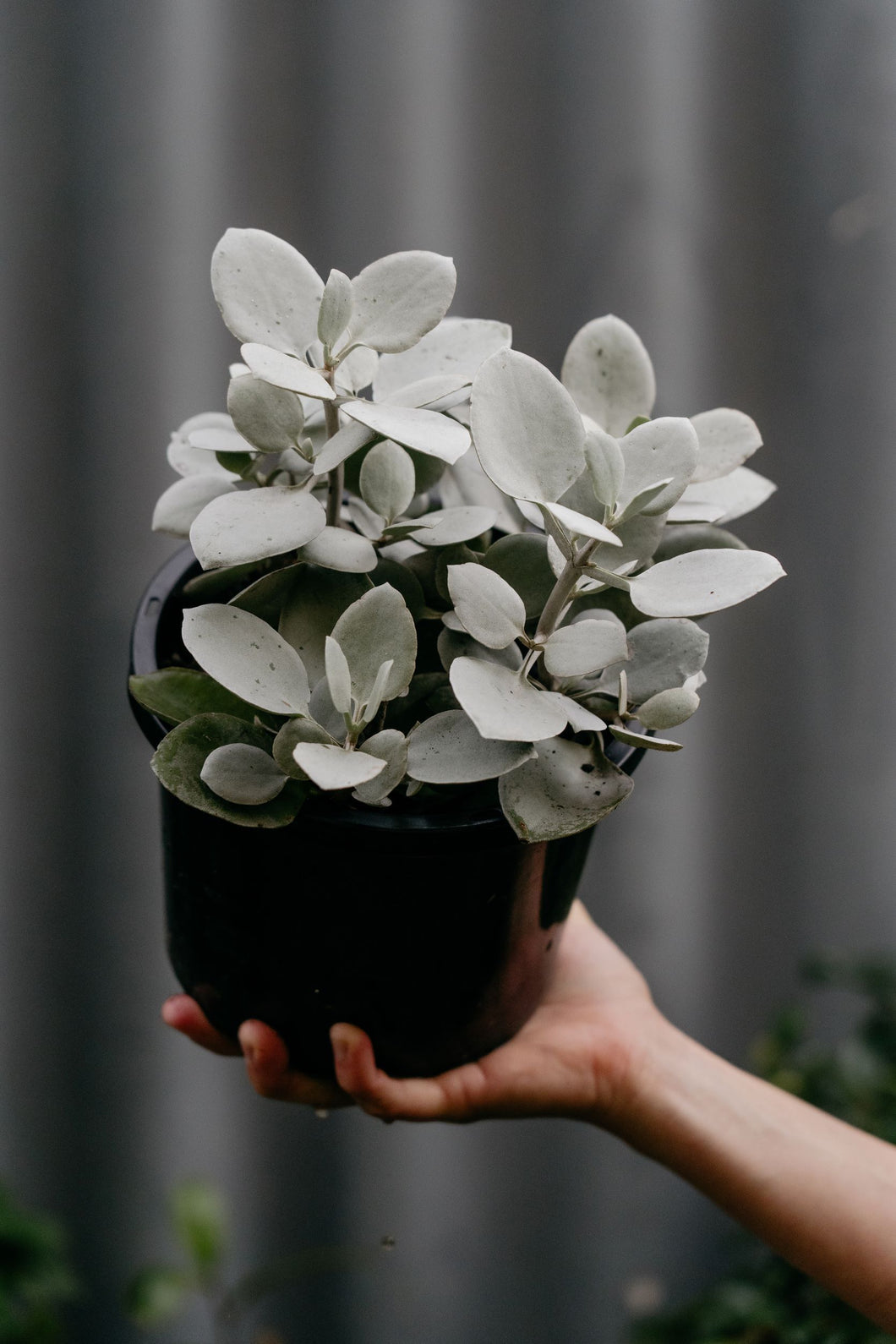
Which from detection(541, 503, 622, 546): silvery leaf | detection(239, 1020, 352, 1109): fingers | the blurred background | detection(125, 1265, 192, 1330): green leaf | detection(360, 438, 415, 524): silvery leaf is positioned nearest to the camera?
detection(541, 503, 622, 546): silvery leaf

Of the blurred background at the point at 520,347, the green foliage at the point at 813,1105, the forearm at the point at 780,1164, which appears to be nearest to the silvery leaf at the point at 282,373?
the forearm at the point at 780,1164

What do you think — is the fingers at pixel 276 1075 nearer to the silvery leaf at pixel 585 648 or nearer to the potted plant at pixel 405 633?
the potted plant at pixel 405 633

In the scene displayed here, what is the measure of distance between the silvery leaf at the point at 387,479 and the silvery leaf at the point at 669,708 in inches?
5.8

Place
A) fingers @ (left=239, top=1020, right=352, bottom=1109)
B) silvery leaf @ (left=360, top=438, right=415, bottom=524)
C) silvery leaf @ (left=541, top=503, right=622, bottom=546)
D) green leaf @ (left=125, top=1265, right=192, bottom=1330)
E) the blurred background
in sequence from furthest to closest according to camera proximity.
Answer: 1. green leaf @ (left=125, top=1265, right=192, bottom=1330)
2. the blurred background
3. fingers @ (left=239, top=1020, right=352, bottom=1109)
4. silvery leaf @ (left=360, top=438, right=415, bottom=524)
5. silvery leaf @ (left=541, top=503, right=622, bottom=546)

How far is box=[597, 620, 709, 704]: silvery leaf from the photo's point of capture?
1.48ft

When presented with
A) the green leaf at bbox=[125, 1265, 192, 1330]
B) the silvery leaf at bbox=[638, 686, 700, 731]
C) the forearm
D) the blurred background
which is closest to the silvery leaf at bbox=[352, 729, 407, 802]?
the silvery leaf at bbox=[638, 686, 700, 731]

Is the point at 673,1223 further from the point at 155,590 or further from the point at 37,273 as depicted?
the point at 37,273

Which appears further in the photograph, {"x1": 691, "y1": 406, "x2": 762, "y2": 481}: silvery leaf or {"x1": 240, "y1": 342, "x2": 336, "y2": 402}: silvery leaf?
{"x1": 691, "y1": 406, "x2": 762, "y2": 481}: silvery leaf

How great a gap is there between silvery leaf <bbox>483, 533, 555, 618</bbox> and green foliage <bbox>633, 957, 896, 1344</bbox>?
0.88 metres

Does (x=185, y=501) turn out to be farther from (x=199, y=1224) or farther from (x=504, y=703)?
(x=199, y=1224)

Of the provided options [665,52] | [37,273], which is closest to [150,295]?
[37,273]

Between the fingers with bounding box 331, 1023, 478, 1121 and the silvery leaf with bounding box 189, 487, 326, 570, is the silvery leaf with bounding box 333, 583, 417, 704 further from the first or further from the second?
the fingers with bounding box 331, 1023, 478, 1121

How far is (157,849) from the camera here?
1190 mm

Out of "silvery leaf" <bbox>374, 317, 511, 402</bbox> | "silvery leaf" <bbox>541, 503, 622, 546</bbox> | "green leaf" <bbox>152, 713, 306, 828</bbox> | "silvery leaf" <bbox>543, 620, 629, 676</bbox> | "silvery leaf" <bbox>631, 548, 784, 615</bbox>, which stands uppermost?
"silvery leaf" <bbox>374, 317, 511, 402</bbox>
